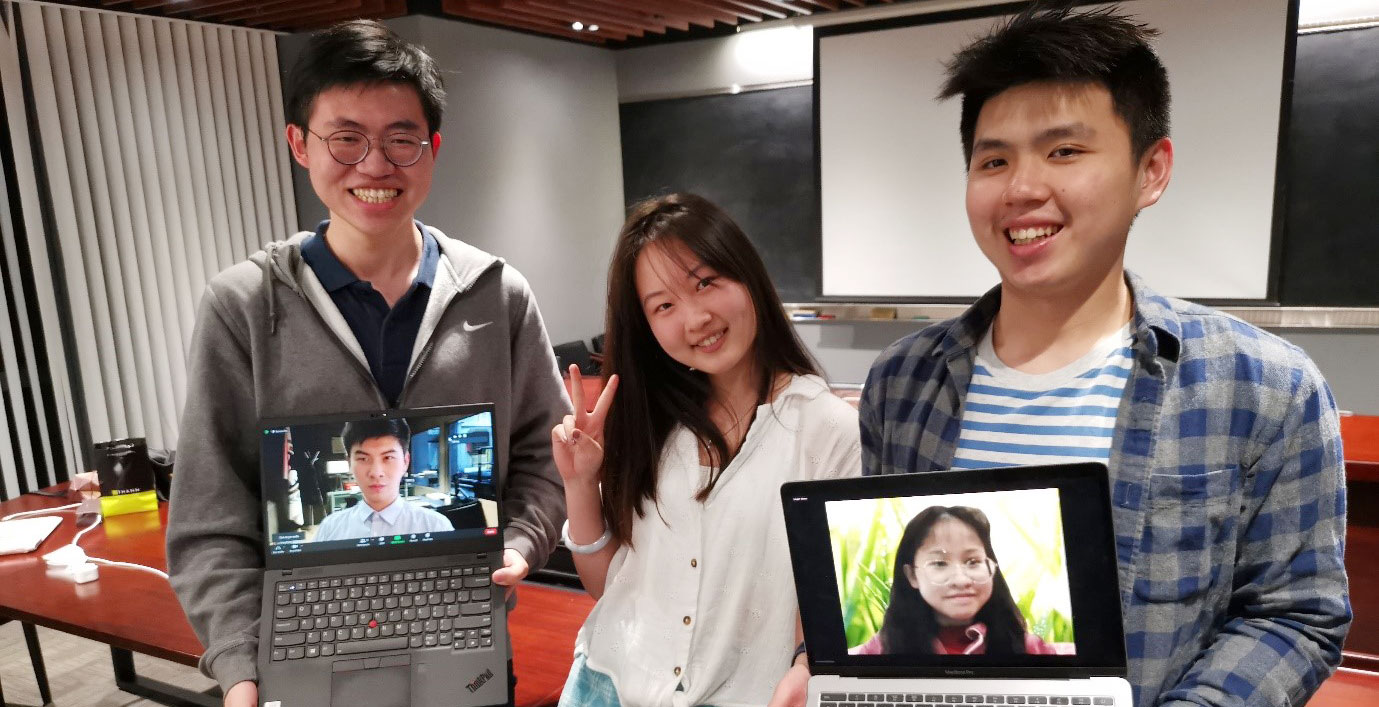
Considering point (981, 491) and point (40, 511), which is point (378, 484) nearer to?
point (981, 491)

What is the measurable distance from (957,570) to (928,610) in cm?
6

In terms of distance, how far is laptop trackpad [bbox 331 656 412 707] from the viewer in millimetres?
1234

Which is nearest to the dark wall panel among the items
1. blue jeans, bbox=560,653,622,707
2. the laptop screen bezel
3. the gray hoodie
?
the gray hoodie

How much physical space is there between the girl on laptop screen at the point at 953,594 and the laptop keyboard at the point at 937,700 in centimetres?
5

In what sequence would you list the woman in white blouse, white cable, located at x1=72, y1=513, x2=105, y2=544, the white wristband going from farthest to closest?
white cable, located at x1=72, y1=513, x2=105, y2=544 → the white wristband → the woman in white blouse

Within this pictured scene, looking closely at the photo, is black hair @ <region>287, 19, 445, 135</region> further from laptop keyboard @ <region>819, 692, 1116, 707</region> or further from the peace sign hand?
laptop keyboard @ <region>819, 692, 1116, 707</region>

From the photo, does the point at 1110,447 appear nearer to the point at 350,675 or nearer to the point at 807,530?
the point at 807,530

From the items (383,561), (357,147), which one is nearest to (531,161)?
(357,147)

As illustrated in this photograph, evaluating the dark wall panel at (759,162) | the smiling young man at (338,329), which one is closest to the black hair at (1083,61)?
the smiling young man at (338,329)

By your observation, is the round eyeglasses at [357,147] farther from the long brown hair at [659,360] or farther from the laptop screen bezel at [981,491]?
the laptop screen bezel at [981,491]

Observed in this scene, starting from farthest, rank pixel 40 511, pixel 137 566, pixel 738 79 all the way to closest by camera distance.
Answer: pixel 738 79 < pixel 40 511 < pixel 137 566

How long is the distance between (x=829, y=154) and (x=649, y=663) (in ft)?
16.2

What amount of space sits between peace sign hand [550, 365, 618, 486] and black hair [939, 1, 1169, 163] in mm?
704

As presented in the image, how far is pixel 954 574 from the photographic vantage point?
0.96 meters
